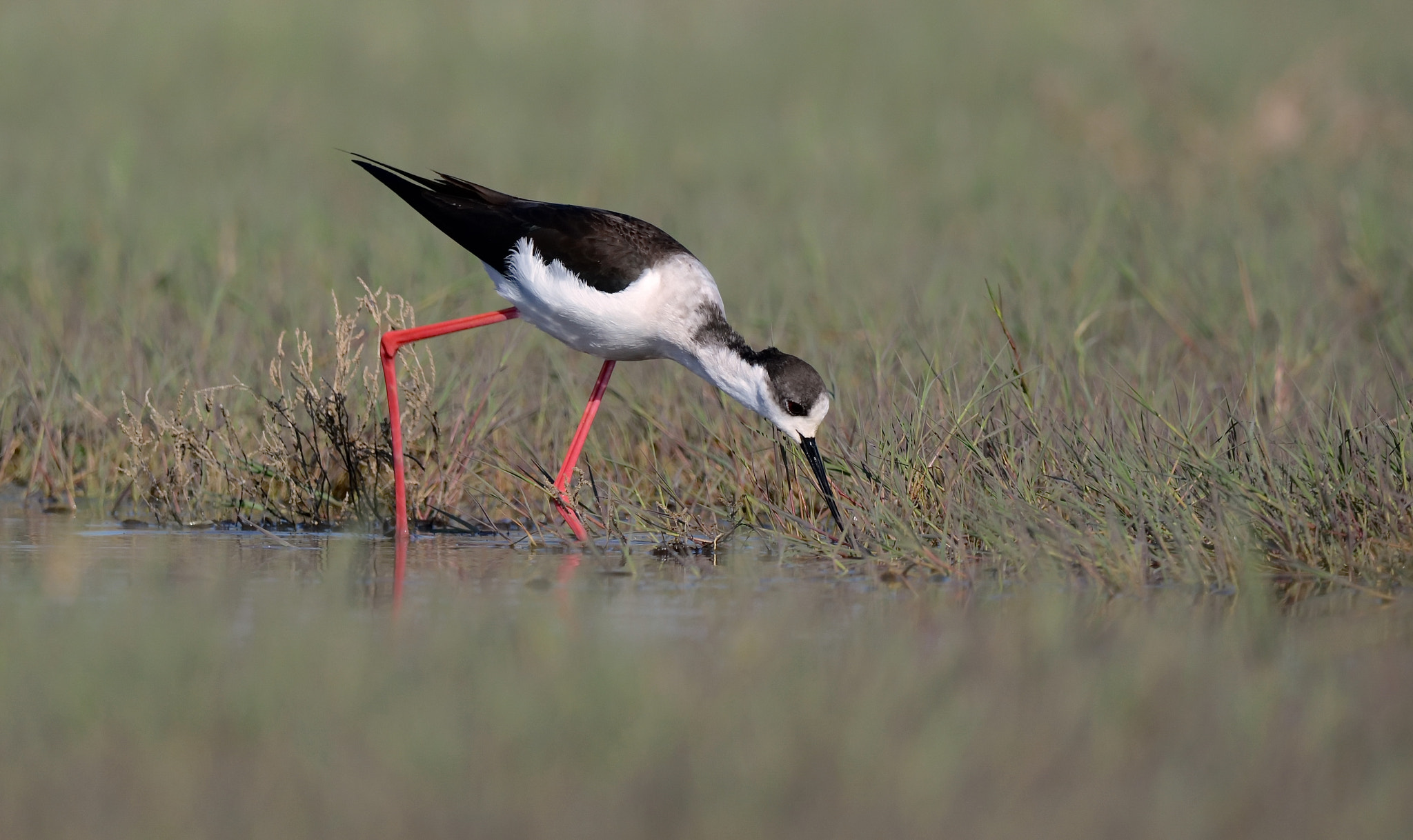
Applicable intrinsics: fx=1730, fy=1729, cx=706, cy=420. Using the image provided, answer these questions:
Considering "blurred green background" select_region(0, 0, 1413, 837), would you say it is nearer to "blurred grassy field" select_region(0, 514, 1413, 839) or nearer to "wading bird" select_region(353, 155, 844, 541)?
"blurred grassy field" select_region(0, 514, 1413, 839)

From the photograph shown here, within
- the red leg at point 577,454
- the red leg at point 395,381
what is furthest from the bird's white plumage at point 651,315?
the red leg at point 395,381

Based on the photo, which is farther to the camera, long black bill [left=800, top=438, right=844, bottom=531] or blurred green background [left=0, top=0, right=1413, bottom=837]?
long black bill [left=800, top=438, right=844, bottom=531]

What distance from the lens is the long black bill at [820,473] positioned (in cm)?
470

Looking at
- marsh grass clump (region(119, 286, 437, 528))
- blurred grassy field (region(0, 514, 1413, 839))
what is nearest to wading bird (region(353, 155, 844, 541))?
marsh grass clump (region(119, 286, 437, 528))

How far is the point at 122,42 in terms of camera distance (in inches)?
547

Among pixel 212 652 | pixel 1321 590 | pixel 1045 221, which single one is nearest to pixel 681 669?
pixel 212 652

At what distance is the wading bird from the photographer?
16.5ft

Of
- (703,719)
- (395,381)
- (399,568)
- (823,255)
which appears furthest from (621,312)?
(823,255)

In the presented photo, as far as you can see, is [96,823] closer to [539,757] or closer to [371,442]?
[539,757]

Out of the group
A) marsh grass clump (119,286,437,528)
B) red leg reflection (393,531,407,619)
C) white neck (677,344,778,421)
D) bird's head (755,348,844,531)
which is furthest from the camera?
marsh grass clump (119,286,437,528)

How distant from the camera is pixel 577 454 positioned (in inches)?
216

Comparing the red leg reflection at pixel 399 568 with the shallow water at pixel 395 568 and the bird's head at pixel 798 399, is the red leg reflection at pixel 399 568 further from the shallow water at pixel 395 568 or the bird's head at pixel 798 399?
the bird's head at pixel 798 399

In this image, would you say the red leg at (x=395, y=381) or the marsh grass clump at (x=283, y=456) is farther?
the marsh grass clump at (x=283, y=456)

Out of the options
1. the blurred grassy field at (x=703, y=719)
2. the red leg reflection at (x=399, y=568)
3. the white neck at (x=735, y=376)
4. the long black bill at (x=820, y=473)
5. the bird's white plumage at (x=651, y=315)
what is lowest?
the blurred grassy field at (x=703, y=719)
